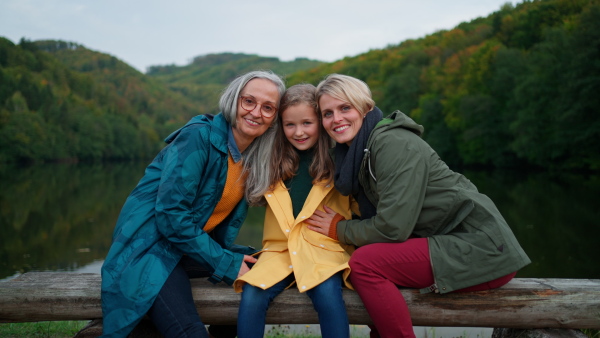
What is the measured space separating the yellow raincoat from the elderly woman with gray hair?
14 centimetres

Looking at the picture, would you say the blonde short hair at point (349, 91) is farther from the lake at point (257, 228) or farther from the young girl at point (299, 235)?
the lake at point (257, 228)

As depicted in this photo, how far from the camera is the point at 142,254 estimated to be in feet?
9.83

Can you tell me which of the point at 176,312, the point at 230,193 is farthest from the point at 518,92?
the point at 176,312

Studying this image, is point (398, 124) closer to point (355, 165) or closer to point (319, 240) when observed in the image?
point (355, 165)

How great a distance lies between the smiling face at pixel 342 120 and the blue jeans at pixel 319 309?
37.1 inches

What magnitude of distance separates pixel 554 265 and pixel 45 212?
18.9m

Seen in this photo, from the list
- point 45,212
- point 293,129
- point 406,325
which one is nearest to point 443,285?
point 406,325

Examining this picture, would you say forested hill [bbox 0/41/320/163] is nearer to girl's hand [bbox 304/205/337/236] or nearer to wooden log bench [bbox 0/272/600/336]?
wooden log bench [bbox 0/272/600/336]

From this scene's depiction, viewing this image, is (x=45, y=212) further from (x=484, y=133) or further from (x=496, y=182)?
(x=484, y=133)

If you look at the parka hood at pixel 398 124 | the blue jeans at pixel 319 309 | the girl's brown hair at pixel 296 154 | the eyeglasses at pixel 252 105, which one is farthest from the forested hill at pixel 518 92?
the blue jeans at pixel 319 309

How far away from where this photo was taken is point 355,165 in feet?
10.6

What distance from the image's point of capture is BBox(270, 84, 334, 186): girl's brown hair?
352 centimetres

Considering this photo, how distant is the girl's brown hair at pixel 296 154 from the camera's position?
3.52 meters

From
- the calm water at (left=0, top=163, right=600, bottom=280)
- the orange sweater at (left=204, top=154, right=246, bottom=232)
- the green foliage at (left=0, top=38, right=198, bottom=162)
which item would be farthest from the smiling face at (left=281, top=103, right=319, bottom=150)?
the green foliage at (left=0, top=38, right=198, bottom=162)
